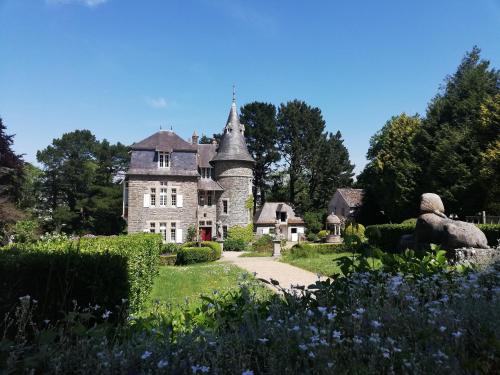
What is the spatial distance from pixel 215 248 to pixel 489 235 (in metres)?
15.1

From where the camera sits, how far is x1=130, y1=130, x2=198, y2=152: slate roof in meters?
29.6

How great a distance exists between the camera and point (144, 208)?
29156 millimetres

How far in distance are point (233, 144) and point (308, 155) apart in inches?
595

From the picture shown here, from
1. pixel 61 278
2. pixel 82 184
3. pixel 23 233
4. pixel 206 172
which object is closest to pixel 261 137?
pixel 206 172

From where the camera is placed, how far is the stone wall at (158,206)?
29.0 m

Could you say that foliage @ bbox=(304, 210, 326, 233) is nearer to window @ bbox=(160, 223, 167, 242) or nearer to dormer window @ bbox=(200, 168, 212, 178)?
dormer window @ bbox=(200, 168, 212, 178)

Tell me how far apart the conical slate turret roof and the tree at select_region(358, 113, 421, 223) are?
38.8 ft

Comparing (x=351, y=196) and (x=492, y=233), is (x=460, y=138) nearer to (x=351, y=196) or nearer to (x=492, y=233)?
(x=492, y=233)

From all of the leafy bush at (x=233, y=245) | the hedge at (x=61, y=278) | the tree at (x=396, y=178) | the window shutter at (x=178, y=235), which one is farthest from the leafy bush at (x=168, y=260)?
the tree at (x=396, y=178)

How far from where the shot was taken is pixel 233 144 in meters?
34.2

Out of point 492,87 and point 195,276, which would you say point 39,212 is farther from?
point 492,87

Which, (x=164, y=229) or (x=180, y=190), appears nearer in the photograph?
(x=164, y=229)

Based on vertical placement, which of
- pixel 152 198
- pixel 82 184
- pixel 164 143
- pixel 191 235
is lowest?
pixel 191 235

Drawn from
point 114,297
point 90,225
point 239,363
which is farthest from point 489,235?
point 90,225
